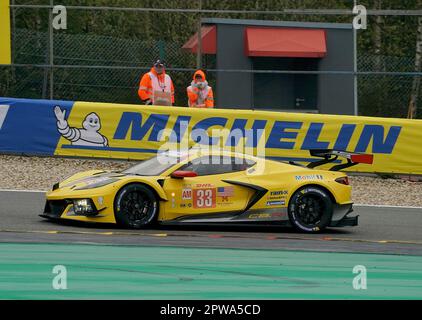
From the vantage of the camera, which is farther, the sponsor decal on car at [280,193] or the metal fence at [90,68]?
the metal fence at [90,68]

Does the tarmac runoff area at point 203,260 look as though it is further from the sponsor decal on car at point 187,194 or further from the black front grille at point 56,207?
the sponsor decal on car at point 187,194

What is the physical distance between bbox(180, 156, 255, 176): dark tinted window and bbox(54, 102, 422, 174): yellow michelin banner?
16.2 feet

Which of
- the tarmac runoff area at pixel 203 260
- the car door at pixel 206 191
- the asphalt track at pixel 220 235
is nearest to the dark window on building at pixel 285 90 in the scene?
the asphalt track at pixel 220 235

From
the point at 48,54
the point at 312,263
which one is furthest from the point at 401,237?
the point at 48,54

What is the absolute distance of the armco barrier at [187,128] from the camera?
752 inches

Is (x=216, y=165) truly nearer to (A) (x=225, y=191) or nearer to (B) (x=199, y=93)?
(A) (x=225, y=191)

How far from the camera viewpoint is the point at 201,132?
19.0 metres

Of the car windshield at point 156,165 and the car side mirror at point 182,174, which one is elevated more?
the car windshield at point 156,165

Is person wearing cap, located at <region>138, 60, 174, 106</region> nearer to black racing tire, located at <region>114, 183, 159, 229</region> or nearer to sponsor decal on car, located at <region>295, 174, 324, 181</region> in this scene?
sponsor decal on car, located at <region>295, 174, 324, 181</region>

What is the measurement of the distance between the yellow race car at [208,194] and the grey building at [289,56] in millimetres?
10415
